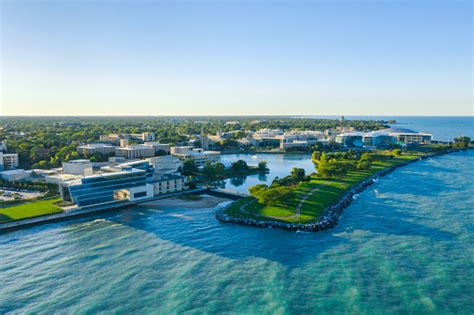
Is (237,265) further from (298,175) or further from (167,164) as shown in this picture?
(167,164)

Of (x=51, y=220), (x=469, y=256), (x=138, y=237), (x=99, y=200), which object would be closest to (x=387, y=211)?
(x=469, y=256)

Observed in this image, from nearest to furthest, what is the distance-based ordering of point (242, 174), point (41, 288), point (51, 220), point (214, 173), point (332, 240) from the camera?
point (41, 288), point (332, 240), point (51, 220), point (214, 173), point (242, 174)

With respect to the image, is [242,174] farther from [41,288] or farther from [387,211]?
[41,288]

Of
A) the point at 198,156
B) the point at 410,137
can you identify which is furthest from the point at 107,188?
the point at 410,137

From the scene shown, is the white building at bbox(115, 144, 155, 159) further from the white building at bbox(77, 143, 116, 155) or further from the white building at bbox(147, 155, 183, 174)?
the white building at bbox(147, 155, 183, 174)

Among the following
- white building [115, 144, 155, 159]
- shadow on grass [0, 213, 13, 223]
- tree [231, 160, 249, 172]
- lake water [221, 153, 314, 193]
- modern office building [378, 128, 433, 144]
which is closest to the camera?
shadow on grass [0, 213, 13, 223]

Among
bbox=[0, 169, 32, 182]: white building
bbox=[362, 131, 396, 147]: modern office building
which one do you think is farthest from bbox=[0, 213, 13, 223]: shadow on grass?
bbox=[362, 131, 396, 147]: modern office building
